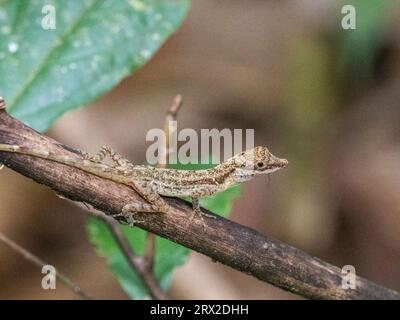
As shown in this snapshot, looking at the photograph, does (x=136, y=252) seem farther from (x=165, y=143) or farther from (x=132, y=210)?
(x=132, y=210)

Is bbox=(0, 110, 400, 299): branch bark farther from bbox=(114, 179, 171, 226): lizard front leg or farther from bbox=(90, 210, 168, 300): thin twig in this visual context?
bbox=(90, 210, 168, 300): thin twig

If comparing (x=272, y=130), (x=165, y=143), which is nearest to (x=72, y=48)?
(x=165, y=143)

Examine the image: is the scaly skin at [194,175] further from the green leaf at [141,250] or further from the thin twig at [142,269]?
the thin twig at [142,269]

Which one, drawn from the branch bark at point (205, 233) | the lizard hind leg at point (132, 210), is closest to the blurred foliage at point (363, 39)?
the branch bark at point (205, 233)

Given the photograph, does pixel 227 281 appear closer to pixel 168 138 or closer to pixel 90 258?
pixel 90 258

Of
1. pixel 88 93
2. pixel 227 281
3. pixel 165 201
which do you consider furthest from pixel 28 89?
pixel 227 281
